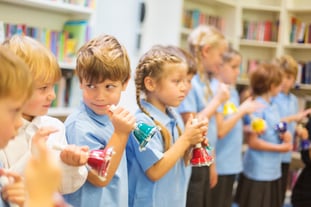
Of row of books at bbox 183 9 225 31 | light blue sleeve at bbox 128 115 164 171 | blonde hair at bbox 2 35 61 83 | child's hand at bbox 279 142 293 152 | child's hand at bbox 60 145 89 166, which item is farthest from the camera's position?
row of books at bbox 183 9 225 31

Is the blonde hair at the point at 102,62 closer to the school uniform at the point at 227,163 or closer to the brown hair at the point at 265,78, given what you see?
the school uniform at the point at 227,163

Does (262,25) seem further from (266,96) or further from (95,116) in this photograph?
(95,116)

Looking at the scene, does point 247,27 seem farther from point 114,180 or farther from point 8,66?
point 8,66

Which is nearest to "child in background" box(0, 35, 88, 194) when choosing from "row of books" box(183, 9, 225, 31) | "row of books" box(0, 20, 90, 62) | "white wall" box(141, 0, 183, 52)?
"row of books" box(0, 20, 90, 62)

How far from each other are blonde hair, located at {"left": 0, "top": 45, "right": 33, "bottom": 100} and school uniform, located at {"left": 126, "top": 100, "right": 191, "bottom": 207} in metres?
0.78

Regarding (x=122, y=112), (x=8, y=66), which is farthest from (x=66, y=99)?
(x=8, y=66)

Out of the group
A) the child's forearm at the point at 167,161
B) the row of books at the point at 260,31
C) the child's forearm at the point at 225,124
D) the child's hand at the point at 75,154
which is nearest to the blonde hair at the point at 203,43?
the child's forearm at the point at 225,124

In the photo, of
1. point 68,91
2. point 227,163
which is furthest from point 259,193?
point 68,91

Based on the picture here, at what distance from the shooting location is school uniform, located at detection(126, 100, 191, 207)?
1.64m

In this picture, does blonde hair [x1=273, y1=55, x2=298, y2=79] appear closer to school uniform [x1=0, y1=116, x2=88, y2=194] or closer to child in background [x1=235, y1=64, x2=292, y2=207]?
child in background [x1=235, y1=64, x2=292, y2=207]

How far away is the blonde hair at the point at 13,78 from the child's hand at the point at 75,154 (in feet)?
0.87

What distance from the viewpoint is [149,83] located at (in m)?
1.79

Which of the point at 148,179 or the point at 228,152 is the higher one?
the point at 148,179

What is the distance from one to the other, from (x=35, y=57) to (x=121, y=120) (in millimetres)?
306
